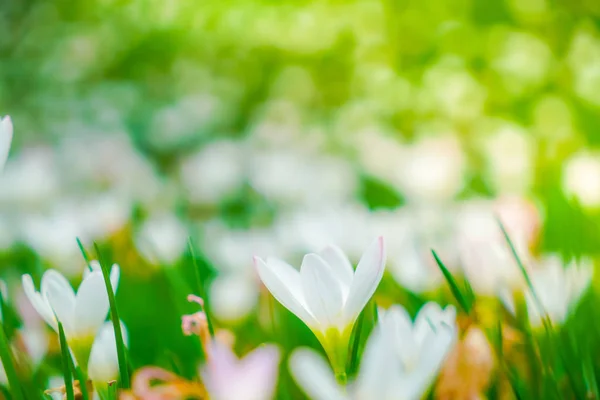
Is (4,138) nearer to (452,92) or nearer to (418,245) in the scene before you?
(418,245)

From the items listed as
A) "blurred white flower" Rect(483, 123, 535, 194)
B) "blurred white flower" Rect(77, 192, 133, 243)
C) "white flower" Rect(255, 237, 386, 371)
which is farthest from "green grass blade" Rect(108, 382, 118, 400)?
"blurred white flower" Rect(483, 123, 535, 194)

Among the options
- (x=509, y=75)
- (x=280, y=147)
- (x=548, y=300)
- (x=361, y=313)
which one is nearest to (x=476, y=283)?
(x=548, y=300)

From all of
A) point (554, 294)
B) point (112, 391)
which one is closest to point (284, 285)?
point (112, 391)

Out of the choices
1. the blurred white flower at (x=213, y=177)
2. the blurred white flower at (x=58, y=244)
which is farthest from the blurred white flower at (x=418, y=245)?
the blurred white flower at (x=213, y=177)

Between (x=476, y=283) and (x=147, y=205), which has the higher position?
(x=476, y=283)

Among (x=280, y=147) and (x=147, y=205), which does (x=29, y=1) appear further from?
(x=147, y=205)

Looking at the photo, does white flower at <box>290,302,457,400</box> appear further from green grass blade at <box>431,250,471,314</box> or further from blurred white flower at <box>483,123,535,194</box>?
blurred white flower at <box>483,123,535,194</box>

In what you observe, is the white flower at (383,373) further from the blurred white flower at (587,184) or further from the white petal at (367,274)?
the blurred white flower at (587,184)
